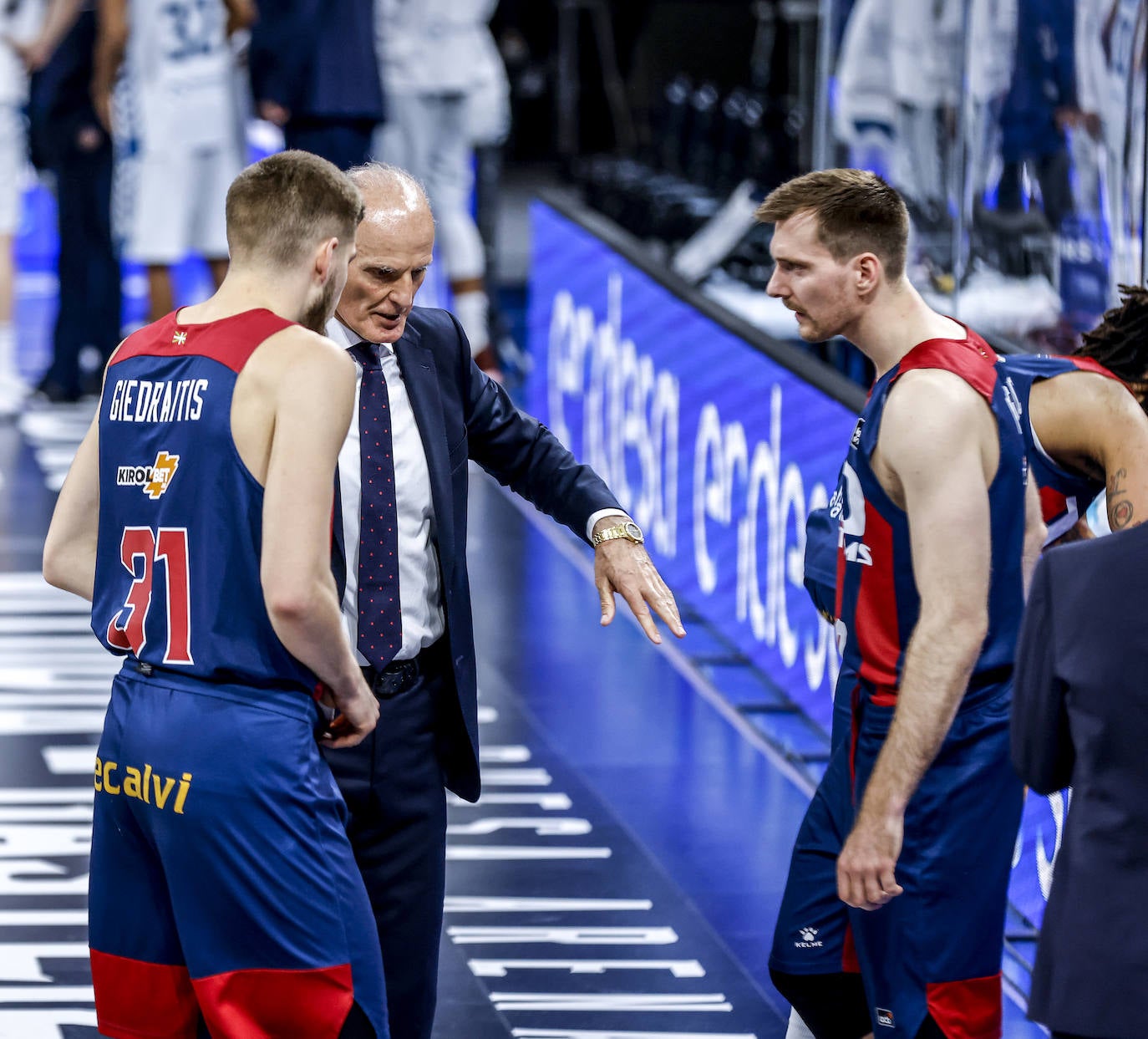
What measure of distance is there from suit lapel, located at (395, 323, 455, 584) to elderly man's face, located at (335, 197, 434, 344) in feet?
0.34

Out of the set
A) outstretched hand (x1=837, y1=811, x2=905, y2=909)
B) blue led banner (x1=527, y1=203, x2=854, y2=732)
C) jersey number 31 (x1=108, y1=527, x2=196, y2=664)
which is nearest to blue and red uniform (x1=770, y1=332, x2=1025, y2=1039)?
outstretched hand (x1=837, y1=811, x2=905, y2=909)

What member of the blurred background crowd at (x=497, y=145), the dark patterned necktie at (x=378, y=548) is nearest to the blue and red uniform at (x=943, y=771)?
the dark patterned necktie at (x=378, y=548)

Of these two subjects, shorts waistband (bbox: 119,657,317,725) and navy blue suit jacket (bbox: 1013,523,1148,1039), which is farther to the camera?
shorts waistband (bbox: 119,657,317,725)

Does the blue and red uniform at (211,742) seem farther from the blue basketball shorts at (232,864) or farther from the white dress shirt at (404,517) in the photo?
the white dress shirt at (404,517)

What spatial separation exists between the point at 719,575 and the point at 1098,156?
1.96 m

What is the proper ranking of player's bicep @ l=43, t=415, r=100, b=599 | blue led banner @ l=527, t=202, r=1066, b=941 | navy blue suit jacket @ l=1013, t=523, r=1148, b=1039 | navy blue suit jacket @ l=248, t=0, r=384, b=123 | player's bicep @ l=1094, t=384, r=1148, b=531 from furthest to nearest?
navy blue suit jacket @ l=248, t=0, r=384, b=123 < blue led banner @ l=527, t=202, r=1066, b=941 < player's bicep @ l=1094, t=384, r=1148, b=531 < player's bicep @ l=43, t=415, r=100, b=599 < navy blue suit jacket @ l=1013, t=523, r=1148, b=1039

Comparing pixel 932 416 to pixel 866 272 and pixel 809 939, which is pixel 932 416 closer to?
pixel 866 272

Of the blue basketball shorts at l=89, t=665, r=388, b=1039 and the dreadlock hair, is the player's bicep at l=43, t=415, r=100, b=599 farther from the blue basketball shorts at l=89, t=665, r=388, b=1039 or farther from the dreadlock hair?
the dreadlock hair

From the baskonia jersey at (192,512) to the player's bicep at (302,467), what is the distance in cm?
8

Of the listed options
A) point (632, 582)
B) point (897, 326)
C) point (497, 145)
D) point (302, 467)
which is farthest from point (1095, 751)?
point (497, 145)

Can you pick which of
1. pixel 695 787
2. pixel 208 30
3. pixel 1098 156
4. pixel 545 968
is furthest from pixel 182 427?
pixel 208 30

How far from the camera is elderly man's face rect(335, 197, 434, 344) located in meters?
3.34

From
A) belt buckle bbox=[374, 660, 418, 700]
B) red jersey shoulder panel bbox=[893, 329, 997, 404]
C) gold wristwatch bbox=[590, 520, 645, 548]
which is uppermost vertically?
red jersey shoulder panel bbox=[893, 329, 997, 404]

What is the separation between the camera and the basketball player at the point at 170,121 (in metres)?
10.3
